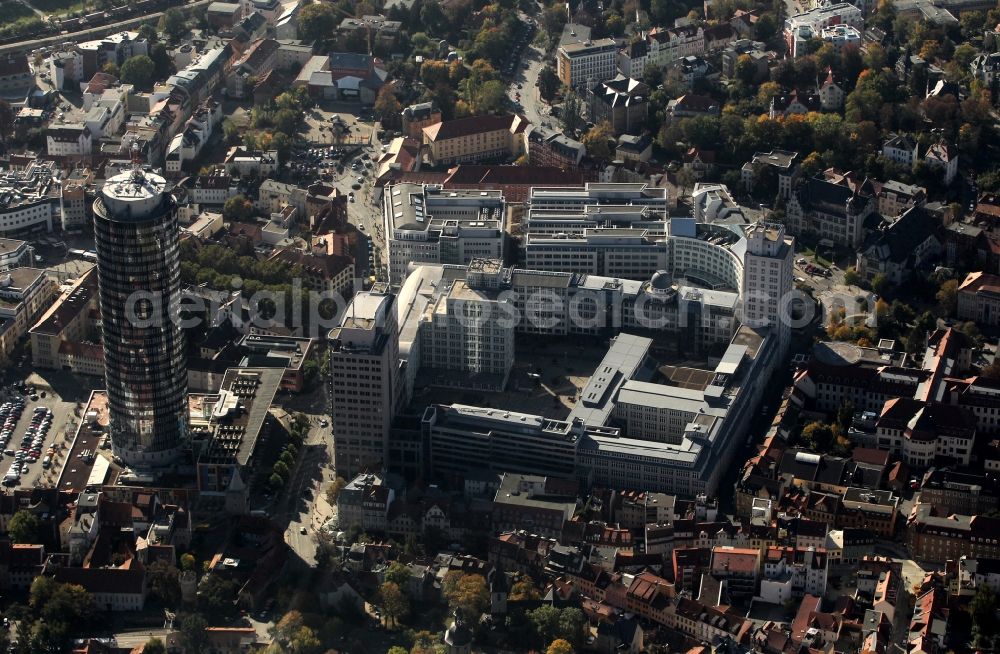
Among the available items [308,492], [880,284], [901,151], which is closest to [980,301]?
[880,284]

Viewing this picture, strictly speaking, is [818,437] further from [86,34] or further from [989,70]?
[86,34]

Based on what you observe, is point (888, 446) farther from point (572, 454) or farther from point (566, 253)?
point (566, 253)

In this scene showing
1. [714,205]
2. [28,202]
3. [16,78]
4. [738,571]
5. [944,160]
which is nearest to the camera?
[738,571]

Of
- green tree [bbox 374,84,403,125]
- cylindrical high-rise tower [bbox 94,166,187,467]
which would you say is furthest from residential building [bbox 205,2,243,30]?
cylindrical high-rise tower [bbox 94,166,187,467]

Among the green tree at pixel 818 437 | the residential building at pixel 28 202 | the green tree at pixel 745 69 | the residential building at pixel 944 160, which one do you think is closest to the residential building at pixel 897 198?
the residential building at pixel 944 160

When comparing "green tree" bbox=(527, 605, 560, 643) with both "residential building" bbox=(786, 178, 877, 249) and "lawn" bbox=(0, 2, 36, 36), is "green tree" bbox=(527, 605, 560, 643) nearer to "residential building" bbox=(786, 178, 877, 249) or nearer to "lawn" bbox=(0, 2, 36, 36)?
"residential building" bbox=(786, 178, 877, 249)
